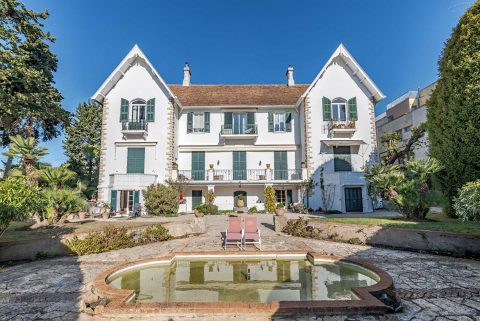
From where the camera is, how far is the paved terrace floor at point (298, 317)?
4.54 m

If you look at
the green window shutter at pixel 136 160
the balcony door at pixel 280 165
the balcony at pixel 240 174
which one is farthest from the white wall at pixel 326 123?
the green window shutter at pixel 136 160

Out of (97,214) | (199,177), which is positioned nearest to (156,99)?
(199,177)

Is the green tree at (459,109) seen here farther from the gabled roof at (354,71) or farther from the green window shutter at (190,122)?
the green window shutter at (190,122)

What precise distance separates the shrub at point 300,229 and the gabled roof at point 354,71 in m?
14.7

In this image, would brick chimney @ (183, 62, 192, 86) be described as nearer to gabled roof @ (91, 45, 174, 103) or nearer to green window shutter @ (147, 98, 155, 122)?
gabled roof @ (91, 45, 174, 103)

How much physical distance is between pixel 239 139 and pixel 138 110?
946 cm

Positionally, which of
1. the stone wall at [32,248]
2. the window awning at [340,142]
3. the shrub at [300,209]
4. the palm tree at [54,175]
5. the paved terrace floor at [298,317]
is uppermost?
the window awning at [340,142]

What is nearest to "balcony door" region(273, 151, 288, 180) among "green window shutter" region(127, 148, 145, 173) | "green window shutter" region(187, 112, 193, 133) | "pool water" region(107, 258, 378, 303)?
"green window shutter" region(187, 112, 193, 133)

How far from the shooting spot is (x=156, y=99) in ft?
76.0

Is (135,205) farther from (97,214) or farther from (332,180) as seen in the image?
(332,180)

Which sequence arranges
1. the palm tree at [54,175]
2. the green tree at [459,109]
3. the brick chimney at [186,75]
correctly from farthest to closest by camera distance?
the brick chimney at [186,75] → the palm tree at [54,175] → the green tree at [459,109]

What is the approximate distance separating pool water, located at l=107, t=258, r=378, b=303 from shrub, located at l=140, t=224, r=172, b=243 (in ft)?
11.6

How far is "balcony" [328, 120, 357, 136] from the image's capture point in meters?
22.5

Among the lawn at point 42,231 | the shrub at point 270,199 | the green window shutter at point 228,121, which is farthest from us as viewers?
the green window shutter at point 228,121
